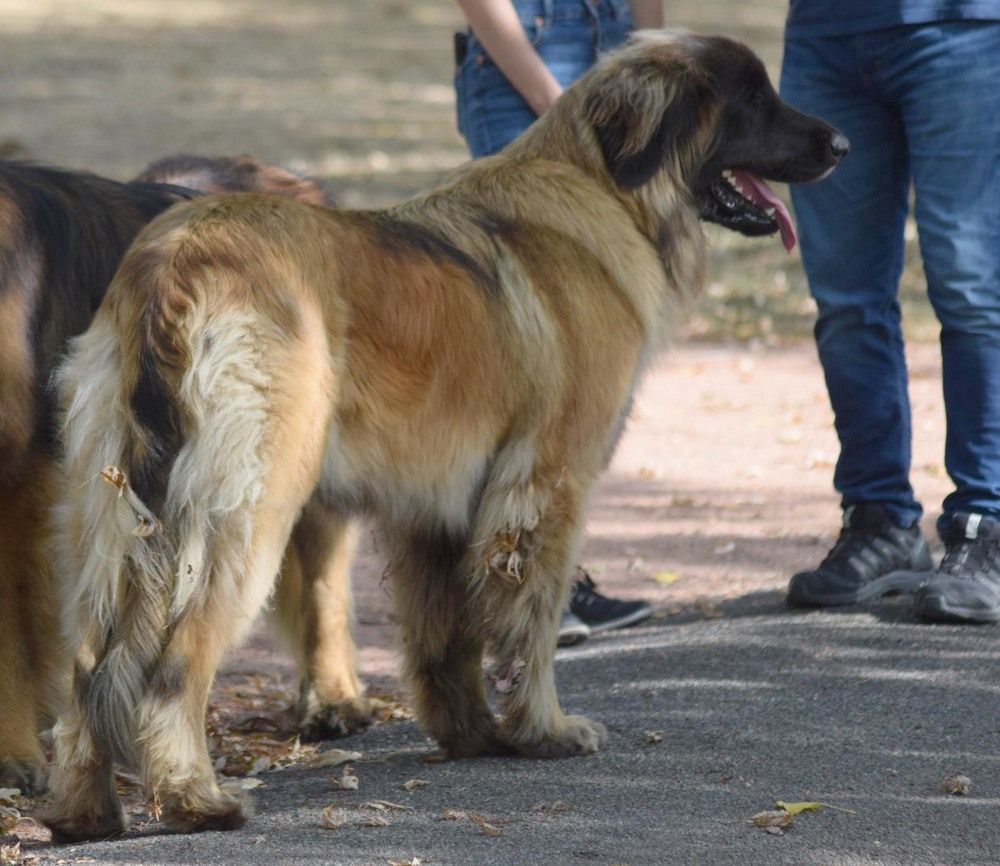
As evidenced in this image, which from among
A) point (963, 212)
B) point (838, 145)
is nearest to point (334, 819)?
point (838, 145)

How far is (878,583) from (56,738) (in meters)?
2.89

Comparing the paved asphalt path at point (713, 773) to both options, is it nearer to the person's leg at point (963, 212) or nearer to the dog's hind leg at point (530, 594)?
the dog's hind leg at point (530, 594)

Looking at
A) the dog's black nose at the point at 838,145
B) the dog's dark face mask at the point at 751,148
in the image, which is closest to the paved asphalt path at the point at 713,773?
the dog's dark face mask at the point at 751,148

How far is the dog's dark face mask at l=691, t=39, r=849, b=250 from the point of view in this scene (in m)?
4.32

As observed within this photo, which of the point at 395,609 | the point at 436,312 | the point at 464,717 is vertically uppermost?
the point at 436,312

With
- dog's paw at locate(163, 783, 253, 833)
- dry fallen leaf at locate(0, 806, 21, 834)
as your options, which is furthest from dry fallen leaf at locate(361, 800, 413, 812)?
dry fallen leaf at locate(0, 806, 21, 834)

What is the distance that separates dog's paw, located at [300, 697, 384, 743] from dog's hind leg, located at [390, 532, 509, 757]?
1.54ft

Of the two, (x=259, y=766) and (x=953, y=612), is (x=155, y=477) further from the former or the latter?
(x=953, y=612)

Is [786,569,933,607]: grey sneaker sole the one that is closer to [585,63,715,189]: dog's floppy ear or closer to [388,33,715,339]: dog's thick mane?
[388,33,715,339]: dog's thick mane

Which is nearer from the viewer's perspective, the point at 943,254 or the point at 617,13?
the point at 943,254

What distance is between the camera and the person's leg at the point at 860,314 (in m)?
5.16

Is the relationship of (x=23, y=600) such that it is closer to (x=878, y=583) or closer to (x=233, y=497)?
(x=233, y=497)

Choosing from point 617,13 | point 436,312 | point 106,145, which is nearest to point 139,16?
point 106,145

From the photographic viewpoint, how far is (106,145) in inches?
665
